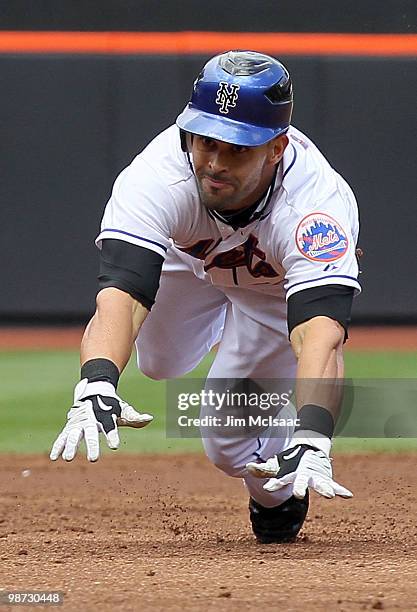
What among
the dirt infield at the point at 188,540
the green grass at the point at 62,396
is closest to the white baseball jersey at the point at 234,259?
the dirt infield at the point at 188,540

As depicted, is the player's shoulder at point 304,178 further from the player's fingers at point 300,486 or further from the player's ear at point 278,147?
the player's fingers at point 300,486

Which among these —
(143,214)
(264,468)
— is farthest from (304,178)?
(264,468)

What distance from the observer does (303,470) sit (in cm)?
290

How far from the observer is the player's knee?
4.00 metres

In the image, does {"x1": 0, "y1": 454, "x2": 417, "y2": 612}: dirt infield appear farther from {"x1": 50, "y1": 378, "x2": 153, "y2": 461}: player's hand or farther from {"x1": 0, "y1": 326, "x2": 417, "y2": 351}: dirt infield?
{"x1": 0, "y1": 326, "x2": 417, "y2": 351}: dirt infield

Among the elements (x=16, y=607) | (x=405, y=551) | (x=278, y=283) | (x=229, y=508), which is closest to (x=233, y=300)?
(x=278, y=283)

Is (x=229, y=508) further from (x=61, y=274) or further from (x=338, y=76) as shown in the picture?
(x=338, y=76)

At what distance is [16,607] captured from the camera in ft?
8.42

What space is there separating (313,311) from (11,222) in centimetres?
474

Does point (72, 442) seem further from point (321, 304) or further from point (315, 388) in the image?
point (321, 304)

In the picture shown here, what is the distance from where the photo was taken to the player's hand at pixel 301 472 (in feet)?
9.38

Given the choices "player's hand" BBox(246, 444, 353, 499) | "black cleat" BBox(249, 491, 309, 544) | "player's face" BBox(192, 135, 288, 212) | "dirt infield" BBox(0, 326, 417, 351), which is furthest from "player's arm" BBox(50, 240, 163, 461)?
"dirt infield" BBox(0, 326, 417, 351)

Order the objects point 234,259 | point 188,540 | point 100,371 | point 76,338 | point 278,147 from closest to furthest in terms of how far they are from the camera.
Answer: point 100,371 → point 278,147 → point 234,259 → point 188,540 → point 76,338

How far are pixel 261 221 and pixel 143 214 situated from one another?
34 centimetres
